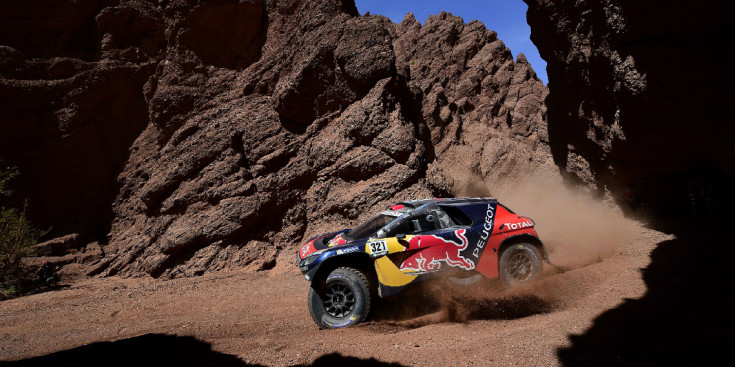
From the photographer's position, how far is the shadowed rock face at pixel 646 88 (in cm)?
761

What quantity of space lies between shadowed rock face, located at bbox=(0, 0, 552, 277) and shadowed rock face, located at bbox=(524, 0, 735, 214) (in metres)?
5.48

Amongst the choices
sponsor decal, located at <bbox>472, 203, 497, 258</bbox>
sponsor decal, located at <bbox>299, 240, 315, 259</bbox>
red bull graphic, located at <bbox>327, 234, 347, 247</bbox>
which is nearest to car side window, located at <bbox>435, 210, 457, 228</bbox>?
sponsor decal, located at <bbox>472, 203, 497, 258</bbox>

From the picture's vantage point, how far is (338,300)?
522 cm

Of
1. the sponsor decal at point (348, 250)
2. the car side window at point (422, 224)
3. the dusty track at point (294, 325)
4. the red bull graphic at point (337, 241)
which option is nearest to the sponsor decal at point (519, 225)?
the dusty track at point (294, 325)

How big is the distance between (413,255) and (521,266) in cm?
203

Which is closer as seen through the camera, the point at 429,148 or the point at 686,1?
the point at 686,1

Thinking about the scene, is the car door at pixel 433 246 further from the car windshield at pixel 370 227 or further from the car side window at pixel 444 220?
the car windshield at pixel 370 227

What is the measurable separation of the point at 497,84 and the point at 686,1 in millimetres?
16044

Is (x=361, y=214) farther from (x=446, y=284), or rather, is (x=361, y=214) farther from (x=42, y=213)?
(x=42, y=213)

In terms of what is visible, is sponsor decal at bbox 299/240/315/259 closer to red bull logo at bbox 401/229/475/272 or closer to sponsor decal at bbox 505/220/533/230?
red bull logo at bbox 401/229/475/272

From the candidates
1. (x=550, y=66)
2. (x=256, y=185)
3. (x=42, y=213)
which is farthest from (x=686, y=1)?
(x=42, y=213)

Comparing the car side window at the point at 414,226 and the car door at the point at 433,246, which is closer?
the car door at the point at 433,246

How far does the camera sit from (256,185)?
1123 centimetres

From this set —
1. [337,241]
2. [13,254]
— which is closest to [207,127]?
[13,254]
